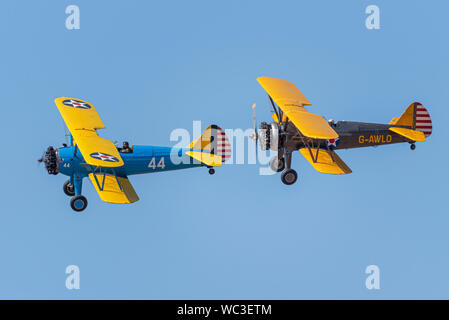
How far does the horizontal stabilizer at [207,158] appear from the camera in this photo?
2886 centimetres

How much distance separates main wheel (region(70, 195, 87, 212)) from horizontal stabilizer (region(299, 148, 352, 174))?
639cm

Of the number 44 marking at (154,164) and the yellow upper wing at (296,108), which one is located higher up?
the yellow upper wing at (296,108)

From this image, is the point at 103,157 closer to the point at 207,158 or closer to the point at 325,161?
the point at 207,158

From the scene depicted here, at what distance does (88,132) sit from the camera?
90.7 feet

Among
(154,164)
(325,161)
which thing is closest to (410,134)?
(325,161)

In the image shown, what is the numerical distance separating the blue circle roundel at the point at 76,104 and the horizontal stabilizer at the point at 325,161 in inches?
256

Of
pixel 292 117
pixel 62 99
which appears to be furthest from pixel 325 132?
pixel 62 99

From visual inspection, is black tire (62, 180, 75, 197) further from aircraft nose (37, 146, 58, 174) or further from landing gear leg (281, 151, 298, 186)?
landing gear leg (281, 151, 298, 186)

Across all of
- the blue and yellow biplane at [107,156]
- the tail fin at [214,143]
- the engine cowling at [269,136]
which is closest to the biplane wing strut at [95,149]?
the blue and yellow biplane at [107,156]

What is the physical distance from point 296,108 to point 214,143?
283 centimetres

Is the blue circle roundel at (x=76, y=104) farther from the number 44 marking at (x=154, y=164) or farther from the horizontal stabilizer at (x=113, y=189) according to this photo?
the number 44 marking at (x=154, y=164)

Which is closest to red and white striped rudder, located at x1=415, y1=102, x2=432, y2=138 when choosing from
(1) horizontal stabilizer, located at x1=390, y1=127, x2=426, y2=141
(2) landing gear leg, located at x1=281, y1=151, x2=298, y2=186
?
(1) horizontal stabilizer, located at x1=390, y1=127, x2=426, y2=141

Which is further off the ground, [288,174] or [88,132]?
[88,132]

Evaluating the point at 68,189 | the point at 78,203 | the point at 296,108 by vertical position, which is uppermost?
the point at 296,108
